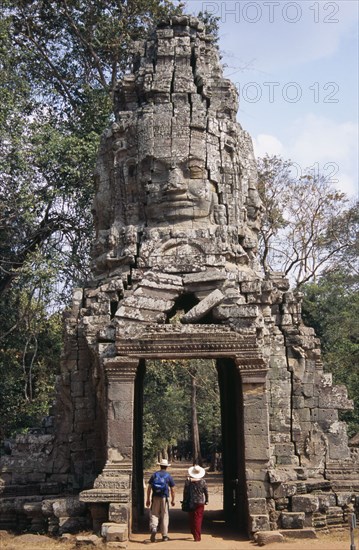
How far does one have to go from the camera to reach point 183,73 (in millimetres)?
14609

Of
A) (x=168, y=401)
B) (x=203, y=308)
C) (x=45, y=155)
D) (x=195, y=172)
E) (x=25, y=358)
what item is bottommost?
(x=168, y=401)

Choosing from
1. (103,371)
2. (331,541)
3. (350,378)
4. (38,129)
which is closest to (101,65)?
(38,129)

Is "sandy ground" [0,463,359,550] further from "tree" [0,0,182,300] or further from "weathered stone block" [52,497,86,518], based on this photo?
"tree" [0,0,182,300]

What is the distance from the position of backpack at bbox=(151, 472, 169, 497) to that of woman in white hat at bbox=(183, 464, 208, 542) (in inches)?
16.5

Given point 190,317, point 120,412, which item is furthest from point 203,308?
point 120,412

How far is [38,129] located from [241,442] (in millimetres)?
13722

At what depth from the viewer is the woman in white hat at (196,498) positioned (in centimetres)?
1159

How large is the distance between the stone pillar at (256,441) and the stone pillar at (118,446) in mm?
1853

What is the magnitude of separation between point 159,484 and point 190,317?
2.78 metres

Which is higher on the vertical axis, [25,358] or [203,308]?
[25,358]

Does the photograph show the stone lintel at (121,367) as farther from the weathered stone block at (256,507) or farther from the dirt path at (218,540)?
the weathered stone block at (256,507)

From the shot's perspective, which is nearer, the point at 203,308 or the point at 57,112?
the point at 203,308

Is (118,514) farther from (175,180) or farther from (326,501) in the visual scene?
(175,180)

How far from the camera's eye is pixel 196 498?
457 inches
